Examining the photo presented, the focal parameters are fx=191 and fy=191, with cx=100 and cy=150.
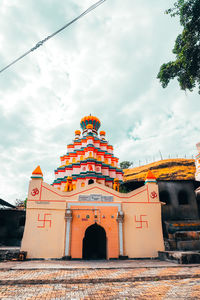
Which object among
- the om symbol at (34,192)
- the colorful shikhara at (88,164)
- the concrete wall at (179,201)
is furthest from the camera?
the colorful shikhara at (88,164)

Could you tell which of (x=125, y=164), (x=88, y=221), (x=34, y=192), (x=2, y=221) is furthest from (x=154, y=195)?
(x=125, y=164)

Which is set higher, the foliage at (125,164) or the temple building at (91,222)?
the foliage at (125,164)

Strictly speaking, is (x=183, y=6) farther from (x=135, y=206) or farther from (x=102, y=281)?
(x=102, y=281)

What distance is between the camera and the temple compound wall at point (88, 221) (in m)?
11.7

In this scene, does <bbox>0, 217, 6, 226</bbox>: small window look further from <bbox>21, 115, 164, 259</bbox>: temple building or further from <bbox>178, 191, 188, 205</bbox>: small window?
<bbox>178, 191, 188, 205</bbox>: small window

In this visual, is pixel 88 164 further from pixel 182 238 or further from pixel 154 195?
pixel 182 238

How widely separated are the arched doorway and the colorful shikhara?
20.8 ft

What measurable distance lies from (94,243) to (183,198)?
890cm

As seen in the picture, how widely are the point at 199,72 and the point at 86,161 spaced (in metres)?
13.3

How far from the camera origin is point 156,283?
22.1 ft

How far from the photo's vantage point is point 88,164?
2094 centimetres

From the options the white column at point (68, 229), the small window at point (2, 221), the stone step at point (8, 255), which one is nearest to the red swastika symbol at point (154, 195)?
the white column at point (68, 229)

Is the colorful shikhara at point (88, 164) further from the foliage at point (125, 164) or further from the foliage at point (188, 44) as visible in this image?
the foliage at point (125, 164)

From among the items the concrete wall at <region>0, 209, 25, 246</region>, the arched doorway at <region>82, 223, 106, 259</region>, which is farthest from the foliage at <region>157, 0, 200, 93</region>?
the concrete wall at <region>0, 209, 25, 246</region>
